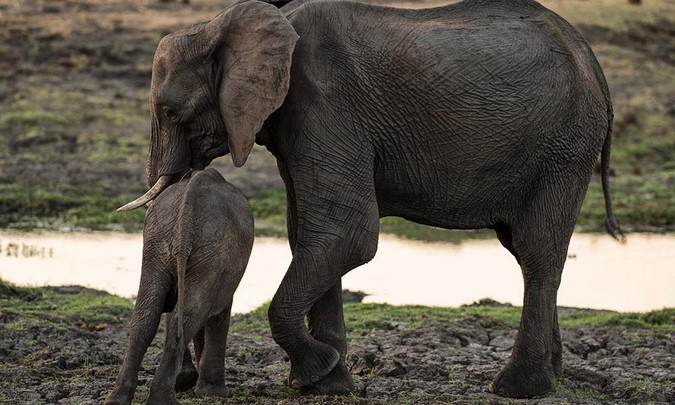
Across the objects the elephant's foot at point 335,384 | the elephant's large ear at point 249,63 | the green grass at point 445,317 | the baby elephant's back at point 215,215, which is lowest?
the elephant's foot at point 335,384

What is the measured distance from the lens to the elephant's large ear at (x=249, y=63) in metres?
6.65

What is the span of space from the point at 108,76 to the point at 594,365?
513 inches

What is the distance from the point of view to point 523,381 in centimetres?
741

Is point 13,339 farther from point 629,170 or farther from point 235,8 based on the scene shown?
point 629,170

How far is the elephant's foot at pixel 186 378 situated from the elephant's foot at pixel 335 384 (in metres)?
0.53

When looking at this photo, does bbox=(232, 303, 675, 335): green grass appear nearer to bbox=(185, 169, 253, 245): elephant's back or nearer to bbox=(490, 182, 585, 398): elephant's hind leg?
bbox=(490, 182, 585, 398): elephant's hind leg

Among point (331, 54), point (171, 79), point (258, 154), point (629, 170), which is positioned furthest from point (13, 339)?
point (629, 170)

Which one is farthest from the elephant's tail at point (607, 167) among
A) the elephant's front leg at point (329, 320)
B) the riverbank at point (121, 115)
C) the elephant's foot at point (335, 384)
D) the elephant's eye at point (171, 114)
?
the riverbank at point (121, 115)

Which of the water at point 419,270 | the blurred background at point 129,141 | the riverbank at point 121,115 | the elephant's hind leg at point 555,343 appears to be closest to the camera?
the elephant's hind leg at point 555,343

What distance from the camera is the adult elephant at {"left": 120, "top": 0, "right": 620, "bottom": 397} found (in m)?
6.82

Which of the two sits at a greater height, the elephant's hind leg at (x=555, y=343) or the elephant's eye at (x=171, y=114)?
the elephant's eye at (x=171, y=114)

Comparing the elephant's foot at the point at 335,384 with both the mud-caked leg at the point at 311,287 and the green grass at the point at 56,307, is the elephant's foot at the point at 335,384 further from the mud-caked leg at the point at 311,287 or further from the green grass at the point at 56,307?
the green grass at the point at 56,307

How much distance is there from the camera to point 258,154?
16938mm

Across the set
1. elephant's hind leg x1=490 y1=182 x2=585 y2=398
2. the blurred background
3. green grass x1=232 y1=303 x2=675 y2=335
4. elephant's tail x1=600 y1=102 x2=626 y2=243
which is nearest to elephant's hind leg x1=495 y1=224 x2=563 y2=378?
elephant's hind leg x1=490 y1=182 x2=585 y2=398
